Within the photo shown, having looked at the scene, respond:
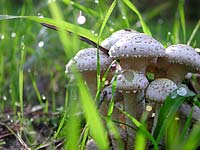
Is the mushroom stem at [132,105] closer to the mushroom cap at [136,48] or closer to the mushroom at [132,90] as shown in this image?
the mushroom at [132,90]

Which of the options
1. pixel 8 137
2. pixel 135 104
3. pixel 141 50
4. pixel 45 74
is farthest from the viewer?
pixel 45 74

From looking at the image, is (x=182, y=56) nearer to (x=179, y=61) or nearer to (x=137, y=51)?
(x=179, y=61)

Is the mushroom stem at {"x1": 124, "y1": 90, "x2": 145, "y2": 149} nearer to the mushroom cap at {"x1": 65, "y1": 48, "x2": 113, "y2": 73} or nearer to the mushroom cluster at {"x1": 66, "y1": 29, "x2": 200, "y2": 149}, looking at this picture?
the mushroom cluster at {"x1": 66, "y1": 29, "x2": 200, "y2": 149}

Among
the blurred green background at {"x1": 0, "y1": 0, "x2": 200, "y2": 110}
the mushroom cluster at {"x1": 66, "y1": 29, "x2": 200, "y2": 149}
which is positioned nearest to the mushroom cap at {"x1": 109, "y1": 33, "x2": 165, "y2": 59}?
the mushroom cluster at {"x1": 66, "y1": 29, "x2": 200, "y2": 149}

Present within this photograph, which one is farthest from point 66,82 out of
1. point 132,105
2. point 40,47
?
point 132,105

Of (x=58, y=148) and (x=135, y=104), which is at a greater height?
(x=135, y=104)

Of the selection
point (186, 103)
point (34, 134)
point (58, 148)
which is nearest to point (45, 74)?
point (34, 134)

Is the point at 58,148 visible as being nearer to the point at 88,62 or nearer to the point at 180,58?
the point at 88,62
